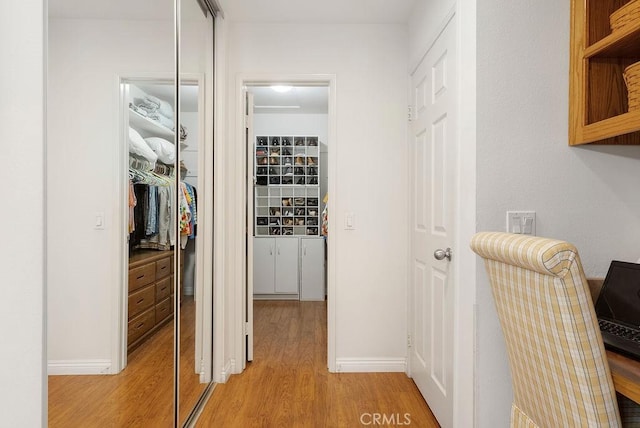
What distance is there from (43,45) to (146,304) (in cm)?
97

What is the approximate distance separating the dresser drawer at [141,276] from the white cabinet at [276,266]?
125 inches

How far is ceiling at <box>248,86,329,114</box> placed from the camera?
4211mm

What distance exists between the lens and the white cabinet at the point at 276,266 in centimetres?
472

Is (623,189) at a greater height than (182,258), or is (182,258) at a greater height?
(623,189)

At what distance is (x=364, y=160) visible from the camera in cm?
265

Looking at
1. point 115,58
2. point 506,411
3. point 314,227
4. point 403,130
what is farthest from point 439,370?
point 314,227

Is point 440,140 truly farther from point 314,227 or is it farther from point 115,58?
point 314,227

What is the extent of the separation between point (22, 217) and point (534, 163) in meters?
1.69

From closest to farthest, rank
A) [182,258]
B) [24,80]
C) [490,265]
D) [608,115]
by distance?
[24,80] < [490,265] < [608,115] < [182,258]

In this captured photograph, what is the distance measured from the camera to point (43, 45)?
2.80 ft

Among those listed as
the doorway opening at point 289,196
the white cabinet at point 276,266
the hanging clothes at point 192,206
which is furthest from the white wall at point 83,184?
the white cabinet at point 276,266

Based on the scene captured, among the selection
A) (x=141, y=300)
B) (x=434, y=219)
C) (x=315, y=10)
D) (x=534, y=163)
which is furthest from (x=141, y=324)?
(x=315, y=10)

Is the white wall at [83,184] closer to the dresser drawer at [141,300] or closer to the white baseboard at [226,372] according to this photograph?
the dresser drawer at [141,300]

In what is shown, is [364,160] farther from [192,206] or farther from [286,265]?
[286,265]
